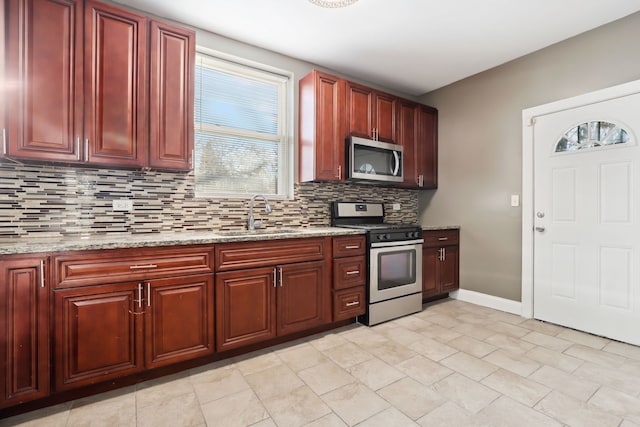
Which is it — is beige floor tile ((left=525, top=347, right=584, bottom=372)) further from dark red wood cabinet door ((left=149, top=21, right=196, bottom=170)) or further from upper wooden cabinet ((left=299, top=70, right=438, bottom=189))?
dark red wood cabinet door ((left=149, top=21, right=196, bottom=170))

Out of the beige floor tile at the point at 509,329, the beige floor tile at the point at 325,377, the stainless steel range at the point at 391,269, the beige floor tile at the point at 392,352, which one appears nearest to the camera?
the beige floor tile at the point at 325,377

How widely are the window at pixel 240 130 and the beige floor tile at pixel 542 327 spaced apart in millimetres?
2607

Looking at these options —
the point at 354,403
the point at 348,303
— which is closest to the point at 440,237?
the point at 348,303

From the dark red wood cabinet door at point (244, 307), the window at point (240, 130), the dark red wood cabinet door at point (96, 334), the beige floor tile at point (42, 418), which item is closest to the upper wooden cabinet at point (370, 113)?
the window at point (240, 130)

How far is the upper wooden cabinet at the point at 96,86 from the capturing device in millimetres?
1757

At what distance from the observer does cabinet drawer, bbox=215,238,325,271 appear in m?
2.13

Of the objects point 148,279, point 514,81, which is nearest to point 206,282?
point 148,279

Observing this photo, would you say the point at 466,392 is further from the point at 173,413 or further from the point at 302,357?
the point at 173,413

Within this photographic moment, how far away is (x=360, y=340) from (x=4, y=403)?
2.17 m

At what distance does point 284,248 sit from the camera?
239 centimetres

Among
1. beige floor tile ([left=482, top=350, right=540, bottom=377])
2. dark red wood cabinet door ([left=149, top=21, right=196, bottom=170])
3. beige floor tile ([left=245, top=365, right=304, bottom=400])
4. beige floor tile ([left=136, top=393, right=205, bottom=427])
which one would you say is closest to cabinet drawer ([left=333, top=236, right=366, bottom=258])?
beige floor tile ([left=245, top=365, right=304, bottom=400])

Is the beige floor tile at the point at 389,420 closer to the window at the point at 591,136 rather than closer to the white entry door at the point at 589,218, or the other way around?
the white entry door at the point at 589,218

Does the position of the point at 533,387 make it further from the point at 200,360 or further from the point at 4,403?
the point at 4,403

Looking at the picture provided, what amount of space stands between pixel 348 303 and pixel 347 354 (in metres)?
0.52
